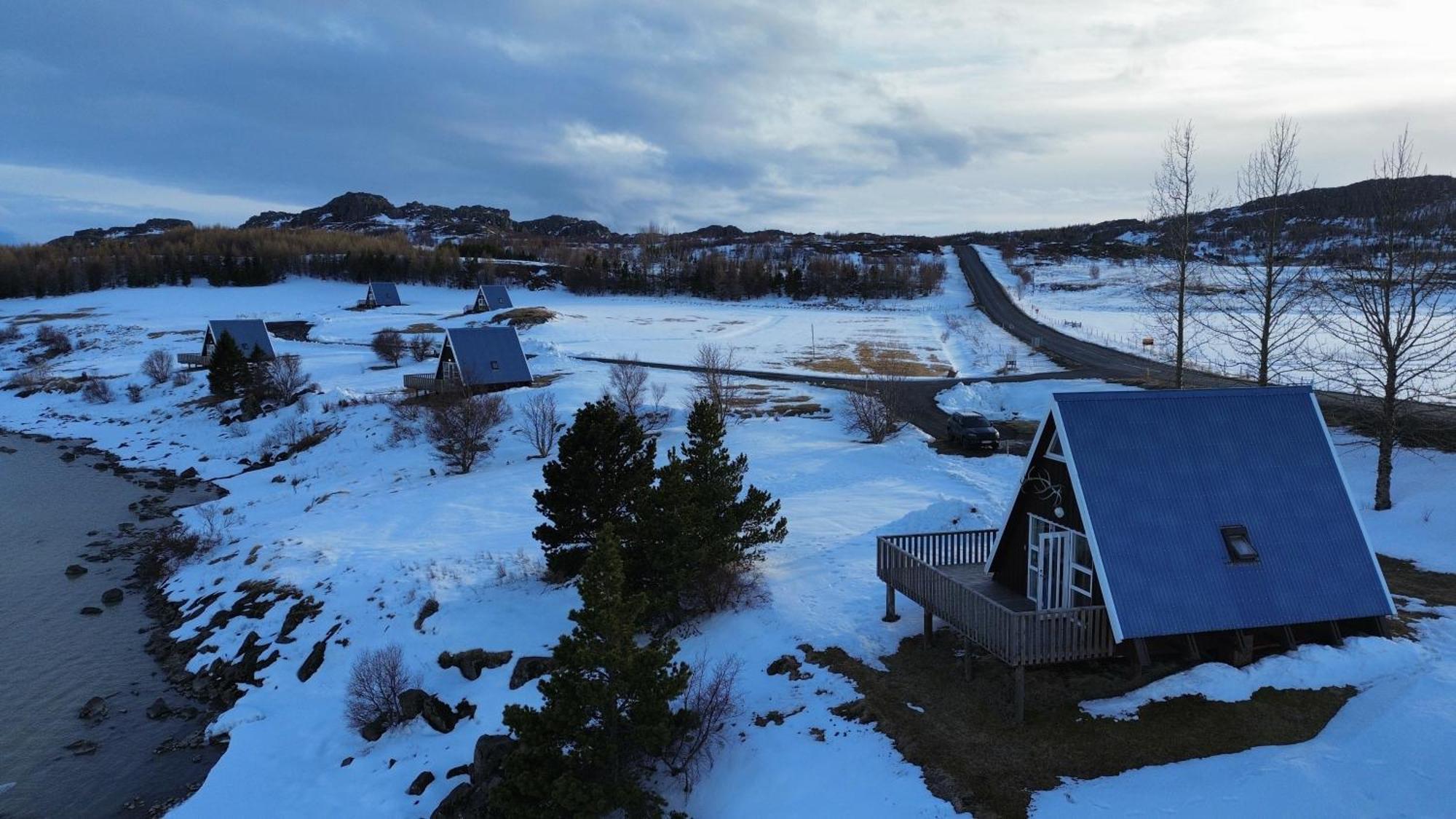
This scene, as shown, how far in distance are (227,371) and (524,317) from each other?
3240 cm

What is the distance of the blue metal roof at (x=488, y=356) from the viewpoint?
45594 millimetres

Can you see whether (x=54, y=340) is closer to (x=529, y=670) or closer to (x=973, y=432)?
(x=529, y=670)

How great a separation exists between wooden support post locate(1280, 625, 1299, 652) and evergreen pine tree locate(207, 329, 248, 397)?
185ft

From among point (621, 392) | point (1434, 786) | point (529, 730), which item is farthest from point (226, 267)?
point (1434, 786)

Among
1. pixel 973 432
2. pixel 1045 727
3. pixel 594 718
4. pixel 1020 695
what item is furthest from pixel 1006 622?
pixel 973 432

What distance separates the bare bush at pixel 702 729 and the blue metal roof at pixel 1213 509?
6888 millimetres

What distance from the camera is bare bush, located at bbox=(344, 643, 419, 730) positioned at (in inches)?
692

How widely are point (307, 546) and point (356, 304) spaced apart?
88322 millimetres

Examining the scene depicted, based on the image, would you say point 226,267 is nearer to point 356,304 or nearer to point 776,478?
point 356,304

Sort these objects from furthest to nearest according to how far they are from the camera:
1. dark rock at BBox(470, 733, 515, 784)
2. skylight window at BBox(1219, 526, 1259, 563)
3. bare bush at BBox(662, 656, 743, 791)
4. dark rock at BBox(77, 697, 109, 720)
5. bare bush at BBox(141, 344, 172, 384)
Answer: bare bush at BBox(141, 344, 172, 384) → dark rock at BBox(77, 697, 109, 720) → dark rock at BBox(470, 733, 515, 784) → bare bush at BBox(662, 656, 743, 791) → skylight window at BBox(1219, 526, 1259, 563)

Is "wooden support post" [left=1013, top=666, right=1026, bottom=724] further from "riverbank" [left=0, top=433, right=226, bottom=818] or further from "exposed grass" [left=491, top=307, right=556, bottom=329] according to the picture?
"exposed grass" [left=491, top=307, right=556, bottom=329]

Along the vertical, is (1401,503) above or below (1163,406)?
below

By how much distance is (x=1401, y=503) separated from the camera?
22.4m

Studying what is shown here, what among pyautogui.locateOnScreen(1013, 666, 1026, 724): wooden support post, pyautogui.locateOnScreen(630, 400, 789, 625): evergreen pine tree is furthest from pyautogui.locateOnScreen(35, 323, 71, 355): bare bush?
pyautogui.locateOnScreen(1013, 666, 1026, 724): wooden support post
